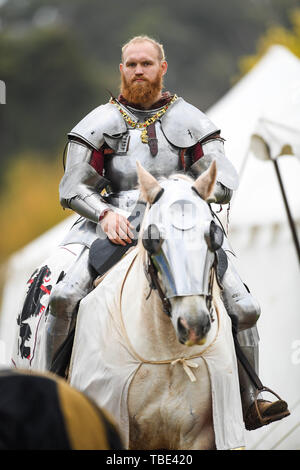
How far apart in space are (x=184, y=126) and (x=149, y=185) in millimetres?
1001

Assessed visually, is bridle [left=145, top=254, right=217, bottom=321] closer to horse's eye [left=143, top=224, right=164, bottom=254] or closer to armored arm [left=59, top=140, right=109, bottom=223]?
horse's eye [left=143, top=224, right=164, bottom=254]

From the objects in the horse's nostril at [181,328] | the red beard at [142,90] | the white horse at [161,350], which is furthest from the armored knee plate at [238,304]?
the red beard at [142,90]

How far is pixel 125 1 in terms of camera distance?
42.7 m

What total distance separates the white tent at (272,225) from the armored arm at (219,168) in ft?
10.7

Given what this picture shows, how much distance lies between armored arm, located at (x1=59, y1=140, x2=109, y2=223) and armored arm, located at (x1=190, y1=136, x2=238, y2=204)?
1.71 feet

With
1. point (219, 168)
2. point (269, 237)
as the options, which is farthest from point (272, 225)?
point (219, 168)

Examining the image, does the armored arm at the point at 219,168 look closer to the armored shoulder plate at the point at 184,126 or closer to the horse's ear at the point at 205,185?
the armored shoulder plate at the point at 184,126

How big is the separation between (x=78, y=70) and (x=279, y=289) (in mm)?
25304

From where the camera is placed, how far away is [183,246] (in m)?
4.16

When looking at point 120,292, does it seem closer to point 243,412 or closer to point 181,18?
point 243,412

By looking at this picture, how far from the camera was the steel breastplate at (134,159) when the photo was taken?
5168 millimetres

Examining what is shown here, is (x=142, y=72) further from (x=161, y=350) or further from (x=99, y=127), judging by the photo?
(x=161, y=350)

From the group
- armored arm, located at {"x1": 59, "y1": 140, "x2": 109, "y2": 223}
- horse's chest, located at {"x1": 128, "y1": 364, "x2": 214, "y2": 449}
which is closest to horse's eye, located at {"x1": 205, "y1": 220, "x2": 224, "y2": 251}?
horse's chest, located at {"x1": 128, "y1": 364, "x2": 214, "y2": 449}

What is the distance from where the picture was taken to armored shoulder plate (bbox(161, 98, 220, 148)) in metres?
5.25
